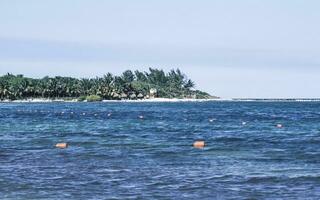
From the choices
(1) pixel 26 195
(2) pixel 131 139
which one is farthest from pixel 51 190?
(2) pixel 131 139

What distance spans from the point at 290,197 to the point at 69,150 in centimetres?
2120

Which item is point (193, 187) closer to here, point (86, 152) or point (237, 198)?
point (237, 198)

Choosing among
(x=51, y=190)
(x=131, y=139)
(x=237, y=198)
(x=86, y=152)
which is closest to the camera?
(x=237, y=198)

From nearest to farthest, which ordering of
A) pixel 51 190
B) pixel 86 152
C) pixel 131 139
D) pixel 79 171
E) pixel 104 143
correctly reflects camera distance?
pixel 51 190, pixel 79 171, pixel 86 152, pixel 104 143, pixel 131 139

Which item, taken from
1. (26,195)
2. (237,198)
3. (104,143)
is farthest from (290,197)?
(104,143)

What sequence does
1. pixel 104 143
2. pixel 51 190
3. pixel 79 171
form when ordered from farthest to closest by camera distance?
1. pixel 104 143
2. pixel 79 171
3. pixel 51 190

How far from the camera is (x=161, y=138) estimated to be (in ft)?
177

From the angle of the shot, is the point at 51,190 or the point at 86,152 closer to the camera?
the point at 51,190

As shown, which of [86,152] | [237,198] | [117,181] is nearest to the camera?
[237,198]

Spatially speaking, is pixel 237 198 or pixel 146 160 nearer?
pixel 237 198

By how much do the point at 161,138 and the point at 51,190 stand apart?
30.0 m

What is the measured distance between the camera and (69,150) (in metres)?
41.4

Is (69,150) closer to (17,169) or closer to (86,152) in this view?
(86,152)

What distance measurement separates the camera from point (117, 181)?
26359 mm
